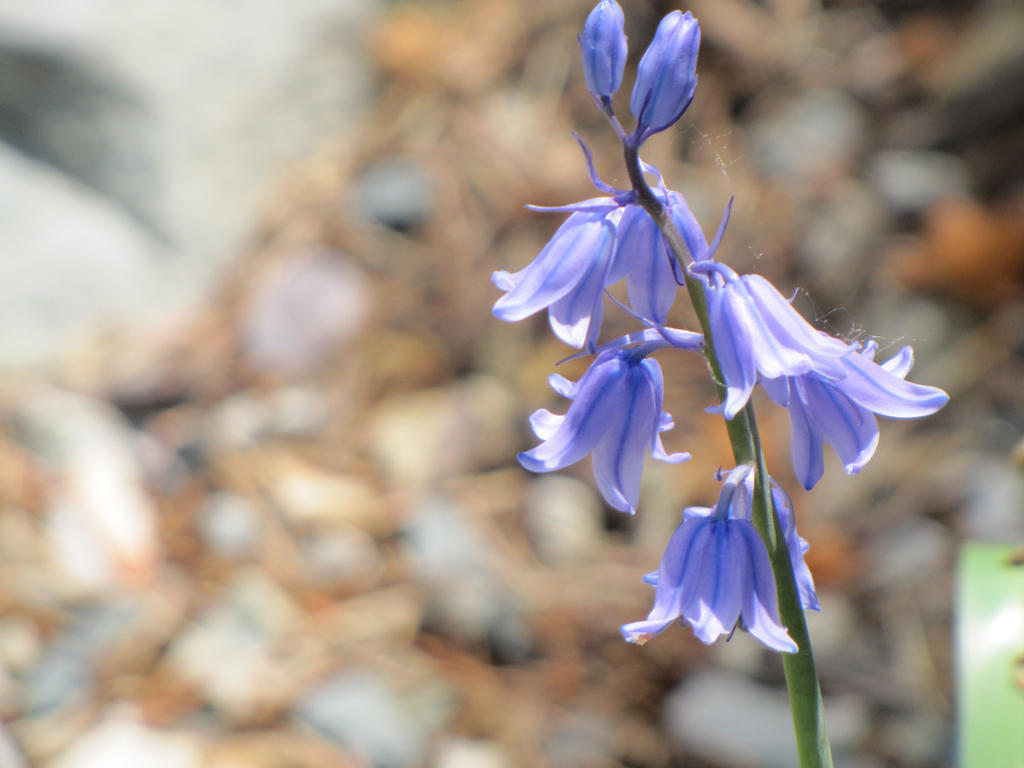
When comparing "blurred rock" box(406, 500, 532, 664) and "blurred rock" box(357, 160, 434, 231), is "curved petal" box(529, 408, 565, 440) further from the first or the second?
"blurred rock" box(357, 160, 434, 231)

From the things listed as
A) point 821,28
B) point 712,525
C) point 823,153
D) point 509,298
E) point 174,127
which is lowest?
point 712,525

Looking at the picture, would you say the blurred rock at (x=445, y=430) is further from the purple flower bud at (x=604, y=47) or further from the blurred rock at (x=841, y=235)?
the purple flower bud at (x=604, y=47)

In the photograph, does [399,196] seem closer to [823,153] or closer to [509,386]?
[509,386]

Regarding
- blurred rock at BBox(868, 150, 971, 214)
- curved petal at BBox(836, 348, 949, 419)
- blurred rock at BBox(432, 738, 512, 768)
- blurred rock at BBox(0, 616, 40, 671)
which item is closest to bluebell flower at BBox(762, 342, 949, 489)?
curved petal at BBox(836, 348, 949, 419)

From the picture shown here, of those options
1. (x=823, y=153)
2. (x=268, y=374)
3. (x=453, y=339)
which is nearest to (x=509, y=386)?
(x=453, y=339)

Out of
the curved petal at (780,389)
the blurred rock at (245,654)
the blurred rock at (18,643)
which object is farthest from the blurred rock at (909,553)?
the blurred rock at (18,643)

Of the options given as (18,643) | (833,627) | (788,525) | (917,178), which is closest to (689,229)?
(788,525)
